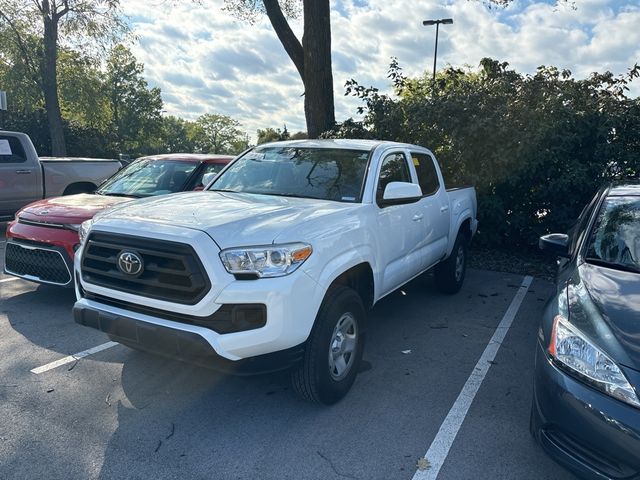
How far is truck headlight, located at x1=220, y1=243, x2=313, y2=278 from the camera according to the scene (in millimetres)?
2982

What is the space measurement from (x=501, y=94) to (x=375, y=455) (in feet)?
23.8

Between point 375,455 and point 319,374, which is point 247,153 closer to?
point 319,374

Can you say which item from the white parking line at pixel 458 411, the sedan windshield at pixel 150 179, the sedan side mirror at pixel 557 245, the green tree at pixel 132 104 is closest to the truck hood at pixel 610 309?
the sedan side mirror at pixel 557 245

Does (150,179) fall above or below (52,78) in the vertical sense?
below

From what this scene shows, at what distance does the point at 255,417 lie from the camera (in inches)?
134

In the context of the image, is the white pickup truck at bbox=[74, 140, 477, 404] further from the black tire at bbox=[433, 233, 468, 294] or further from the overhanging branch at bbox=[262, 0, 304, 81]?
the overhanging branch at bbox=[262, 0, 304, 81]

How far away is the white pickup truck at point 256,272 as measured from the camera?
295cm

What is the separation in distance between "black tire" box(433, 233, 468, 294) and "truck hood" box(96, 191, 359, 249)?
2.72 m

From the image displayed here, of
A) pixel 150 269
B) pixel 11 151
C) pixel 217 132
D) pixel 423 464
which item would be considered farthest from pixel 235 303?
pixel 217 132

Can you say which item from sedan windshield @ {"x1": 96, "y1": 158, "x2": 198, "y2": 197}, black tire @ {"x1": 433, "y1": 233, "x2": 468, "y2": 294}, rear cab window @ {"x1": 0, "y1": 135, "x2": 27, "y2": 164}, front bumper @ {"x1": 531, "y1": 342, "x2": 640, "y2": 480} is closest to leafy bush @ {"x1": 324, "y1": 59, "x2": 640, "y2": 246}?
black tire @ {"x1": 433, "y1": 233, "x2": 468, "y2": 294}

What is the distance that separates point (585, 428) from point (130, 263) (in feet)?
8.92

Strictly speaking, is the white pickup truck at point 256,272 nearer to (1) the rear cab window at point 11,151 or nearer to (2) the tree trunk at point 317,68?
(2) the tree trunk at point 317,68

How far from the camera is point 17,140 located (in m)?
9.39

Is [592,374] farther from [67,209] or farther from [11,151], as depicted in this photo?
[11,151]
